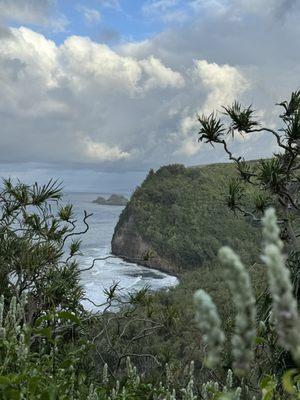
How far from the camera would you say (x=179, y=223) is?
101000 millimetres

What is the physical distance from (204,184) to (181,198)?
29.4 ft

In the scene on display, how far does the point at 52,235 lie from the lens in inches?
412

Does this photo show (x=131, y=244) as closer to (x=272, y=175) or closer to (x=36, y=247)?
(x=36, y=247)

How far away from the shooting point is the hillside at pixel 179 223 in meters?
92.9

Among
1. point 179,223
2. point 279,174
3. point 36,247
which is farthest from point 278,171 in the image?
point 179,223

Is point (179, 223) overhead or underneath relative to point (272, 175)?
underneath

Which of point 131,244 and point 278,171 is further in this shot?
point 131,244

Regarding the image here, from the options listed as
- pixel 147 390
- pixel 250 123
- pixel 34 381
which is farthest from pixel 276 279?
pixel 250 123

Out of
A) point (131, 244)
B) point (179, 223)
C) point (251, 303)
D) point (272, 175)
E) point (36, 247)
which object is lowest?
point (131, 244)

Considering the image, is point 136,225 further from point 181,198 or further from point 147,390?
point 147,390

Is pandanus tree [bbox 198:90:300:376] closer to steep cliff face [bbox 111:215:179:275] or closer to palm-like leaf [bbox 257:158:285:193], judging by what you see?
palm-like leaf [bbox 257:158:285:193]

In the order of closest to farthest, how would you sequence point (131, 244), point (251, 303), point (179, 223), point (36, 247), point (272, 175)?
point (251, 303)
point (272, 175)
point (36, 247)
point (179, 223)
point (131, 244)

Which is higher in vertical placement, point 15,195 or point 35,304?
point 15,195

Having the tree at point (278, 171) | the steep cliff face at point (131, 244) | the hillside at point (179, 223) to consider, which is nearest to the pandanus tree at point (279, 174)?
the tree at point (278, 171)
